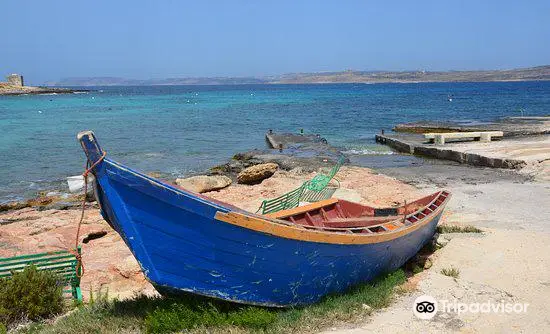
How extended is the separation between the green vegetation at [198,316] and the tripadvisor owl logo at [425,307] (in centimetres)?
46

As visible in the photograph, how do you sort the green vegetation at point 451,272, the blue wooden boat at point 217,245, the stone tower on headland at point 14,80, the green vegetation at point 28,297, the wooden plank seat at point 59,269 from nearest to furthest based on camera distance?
the blue wooden boat at point 217,245 → the green vegetation at point 28,297 → the wooden plank seat at point 59,269 → the green vegetation at point 451,272 → the stone tower on headland at point 14,80

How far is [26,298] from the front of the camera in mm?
7266

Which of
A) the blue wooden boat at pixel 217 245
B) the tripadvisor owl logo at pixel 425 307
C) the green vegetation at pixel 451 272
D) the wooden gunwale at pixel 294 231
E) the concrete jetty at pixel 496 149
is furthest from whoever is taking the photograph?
the concrete jetty at pixel 496 149

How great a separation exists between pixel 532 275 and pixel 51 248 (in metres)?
9.22

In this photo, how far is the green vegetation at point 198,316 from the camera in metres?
6.35

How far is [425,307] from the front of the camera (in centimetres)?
711

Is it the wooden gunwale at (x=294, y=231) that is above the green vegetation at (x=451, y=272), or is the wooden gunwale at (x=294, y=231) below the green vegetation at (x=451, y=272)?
above

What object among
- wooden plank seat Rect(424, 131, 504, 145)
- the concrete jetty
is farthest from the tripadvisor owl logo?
wooden plank seat Rect(424, 131, 504, 145)

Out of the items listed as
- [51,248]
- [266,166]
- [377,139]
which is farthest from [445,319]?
[377,139]

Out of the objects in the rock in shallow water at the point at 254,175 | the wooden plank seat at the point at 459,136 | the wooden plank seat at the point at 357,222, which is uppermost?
the wooden plank seat at the point at 357,222

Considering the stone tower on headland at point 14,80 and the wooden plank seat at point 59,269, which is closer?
the wooden plank seat at point 59,269

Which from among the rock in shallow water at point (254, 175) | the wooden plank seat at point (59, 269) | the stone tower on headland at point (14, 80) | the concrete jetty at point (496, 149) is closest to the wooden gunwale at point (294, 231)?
the wooden plank seat at point (59, 269)

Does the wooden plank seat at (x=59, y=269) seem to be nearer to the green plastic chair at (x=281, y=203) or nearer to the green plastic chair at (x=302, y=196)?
the green plastic chair at (x=281, y=203)

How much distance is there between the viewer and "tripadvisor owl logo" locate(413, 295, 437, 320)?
6.88 m
